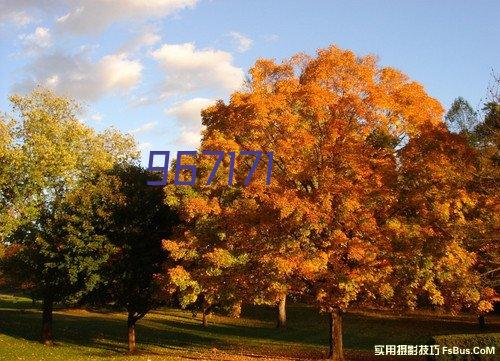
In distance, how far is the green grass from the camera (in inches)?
1225

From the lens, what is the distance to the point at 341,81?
24.2 meters

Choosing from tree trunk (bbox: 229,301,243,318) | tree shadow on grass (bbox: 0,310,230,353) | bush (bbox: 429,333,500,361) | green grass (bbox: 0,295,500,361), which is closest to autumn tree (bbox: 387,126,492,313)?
bush (bbox: 429,333,500,361)

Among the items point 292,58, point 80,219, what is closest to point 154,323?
point 80,219

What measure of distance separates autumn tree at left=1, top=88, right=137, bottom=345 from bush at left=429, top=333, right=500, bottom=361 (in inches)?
746

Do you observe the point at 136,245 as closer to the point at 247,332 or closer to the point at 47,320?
the point at 47,320

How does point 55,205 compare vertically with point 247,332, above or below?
above

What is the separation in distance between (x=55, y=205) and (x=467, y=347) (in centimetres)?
2585

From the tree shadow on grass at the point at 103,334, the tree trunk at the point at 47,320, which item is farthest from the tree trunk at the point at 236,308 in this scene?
the tree trunk at the point at 47,320

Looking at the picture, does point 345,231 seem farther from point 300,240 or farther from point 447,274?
point 447,274

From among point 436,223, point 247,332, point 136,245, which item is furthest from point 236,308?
point 247,332

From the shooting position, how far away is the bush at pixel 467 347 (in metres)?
21.5

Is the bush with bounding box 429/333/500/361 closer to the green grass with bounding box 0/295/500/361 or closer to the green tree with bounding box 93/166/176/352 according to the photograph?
the green grass with bounding box 0/295/500/361

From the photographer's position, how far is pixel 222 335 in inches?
1816

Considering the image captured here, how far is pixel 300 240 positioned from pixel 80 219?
1512cm
